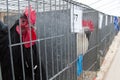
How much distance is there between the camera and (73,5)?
228 centimetres

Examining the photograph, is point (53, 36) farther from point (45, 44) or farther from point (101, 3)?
point (101, 3)

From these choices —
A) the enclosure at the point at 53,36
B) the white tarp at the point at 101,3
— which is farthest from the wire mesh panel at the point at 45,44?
the white tarp at the point at 101,3

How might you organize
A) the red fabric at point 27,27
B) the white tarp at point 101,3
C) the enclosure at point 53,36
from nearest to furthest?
the red fabric at point 27,27 → the enclosure at point 53,36 → the white tarp at point 101,3

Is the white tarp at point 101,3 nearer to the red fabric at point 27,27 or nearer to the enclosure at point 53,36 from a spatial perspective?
the enclosure at point 53,36

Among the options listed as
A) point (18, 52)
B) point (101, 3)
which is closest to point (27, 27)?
point (18, 52)

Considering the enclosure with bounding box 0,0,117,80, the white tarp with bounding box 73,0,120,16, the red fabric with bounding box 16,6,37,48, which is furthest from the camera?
the white tarp with bounding box 73,0,120,16

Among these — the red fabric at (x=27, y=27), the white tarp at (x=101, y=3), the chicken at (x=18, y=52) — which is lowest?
the chicken at (x=18, y=52)

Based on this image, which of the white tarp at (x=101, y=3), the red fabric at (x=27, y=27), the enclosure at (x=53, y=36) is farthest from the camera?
the white tarp at (x=101, y=3)

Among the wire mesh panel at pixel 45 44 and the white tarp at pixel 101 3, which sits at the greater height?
the white tarp at pixel 101 3

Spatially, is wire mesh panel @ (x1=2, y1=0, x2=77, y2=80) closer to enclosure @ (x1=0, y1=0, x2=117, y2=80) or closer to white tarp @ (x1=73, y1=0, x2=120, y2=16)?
enclosure @ (x1=0, y1=0, x2=117, y2=80)

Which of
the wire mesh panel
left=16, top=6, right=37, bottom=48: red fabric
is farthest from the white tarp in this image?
left=16, top=6, right=37, bottom=48: red fabric

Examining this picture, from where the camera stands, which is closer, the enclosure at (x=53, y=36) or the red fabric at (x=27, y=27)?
the red fabric at (x=27, y=27)

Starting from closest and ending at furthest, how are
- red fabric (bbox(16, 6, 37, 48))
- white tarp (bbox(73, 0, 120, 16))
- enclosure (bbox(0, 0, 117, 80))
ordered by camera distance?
1. red fabric (bbox(16, 6, 37, 48))
2. enclosure (bbox(0, 0, 117, 80))
3. white tarp (bbox(73, 0, 120, 16))

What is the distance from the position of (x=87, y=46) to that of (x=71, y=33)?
100 centimetres
